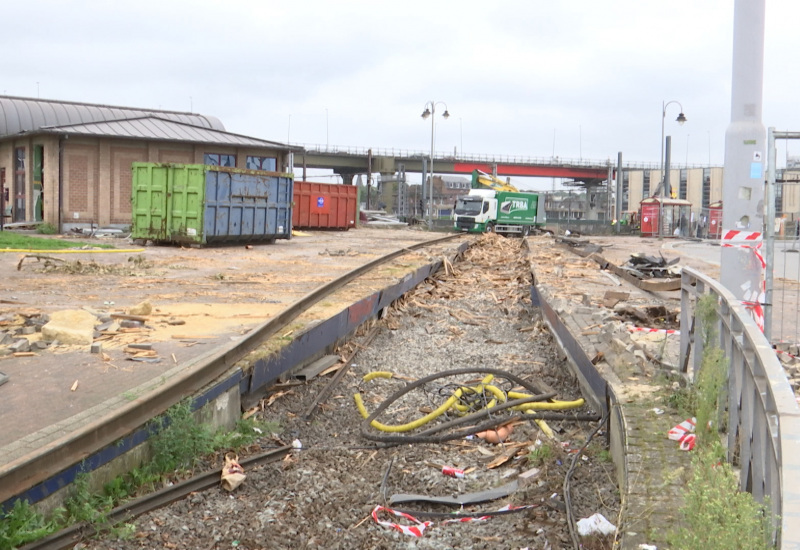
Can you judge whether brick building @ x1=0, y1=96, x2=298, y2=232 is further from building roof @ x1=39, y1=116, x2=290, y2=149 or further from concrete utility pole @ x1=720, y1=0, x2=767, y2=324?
concrete utility pole @ x1=720, y1=0, x2=767, y2=324

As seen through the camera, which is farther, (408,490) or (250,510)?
(408,490)

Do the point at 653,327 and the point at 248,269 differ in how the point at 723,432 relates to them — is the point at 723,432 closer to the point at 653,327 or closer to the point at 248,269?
the point at 653,327

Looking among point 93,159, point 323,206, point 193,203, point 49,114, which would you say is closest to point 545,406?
point 193,203

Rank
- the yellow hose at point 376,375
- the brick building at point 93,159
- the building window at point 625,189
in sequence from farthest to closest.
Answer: the building window at point 625,189
the brick building at point 93,159
the yellow hose at point 376,375

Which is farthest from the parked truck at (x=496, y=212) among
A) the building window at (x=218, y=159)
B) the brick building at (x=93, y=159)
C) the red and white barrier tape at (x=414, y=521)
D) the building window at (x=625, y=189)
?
the building window at (x=625, y=189)

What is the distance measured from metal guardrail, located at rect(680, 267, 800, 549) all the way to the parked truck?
43646mm

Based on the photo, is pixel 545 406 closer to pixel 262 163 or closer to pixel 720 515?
pixel 720 515

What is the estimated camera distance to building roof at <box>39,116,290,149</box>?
3406cm

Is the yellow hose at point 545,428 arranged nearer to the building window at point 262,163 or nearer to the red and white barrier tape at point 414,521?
the red and white barrier tape at point 414,521

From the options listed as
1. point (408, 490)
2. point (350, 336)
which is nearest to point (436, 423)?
point (408, 490)

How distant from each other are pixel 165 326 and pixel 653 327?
20.1 feet

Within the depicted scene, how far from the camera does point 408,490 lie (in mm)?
6004

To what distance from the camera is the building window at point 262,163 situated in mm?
40062

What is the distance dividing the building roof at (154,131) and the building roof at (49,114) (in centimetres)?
681
